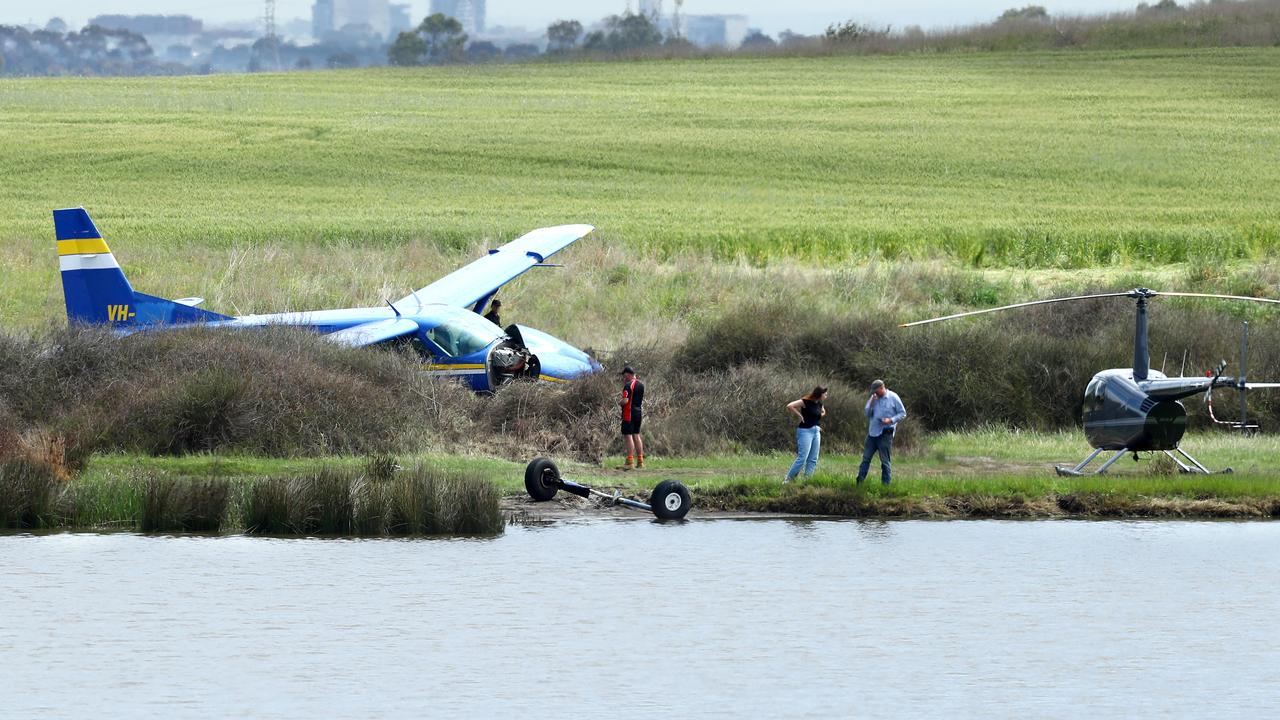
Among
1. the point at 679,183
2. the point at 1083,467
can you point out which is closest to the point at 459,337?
the point at 1083,467

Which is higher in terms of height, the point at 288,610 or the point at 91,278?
the point at 91,278

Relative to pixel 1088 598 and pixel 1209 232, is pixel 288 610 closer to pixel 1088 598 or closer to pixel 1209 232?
pixel 1088 598

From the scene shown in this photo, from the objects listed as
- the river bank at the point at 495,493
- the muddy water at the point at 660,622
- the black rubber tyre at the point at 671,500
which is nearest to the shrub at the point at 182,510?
the river bank at the point at 495,493

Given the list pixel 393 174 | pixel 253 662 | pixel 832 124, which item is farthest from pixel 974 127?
pixel 253 662

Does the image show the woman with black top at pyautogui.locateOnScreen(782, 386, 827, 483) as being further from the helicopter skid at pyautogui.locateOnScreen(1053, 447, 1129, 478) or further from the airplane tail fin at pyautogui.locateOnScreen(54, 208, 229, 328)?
the airplane tail fin at pyautogui.locateOnScreen(54, 208, 229, 328)

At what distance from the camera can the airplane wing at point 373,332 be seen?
2853 cm

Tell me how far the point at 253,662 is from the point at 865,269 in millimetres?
28839

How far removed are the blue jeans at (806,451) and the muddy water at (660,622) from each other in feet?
3.05

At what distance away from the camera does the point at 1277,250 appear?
156ft

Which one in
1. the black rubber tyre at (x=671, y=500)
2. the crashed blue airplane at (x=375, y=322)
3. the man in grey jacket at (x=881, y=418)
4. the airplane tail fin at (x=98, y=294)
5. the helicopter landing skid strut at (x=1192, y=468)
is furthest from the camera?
the airplane tail fin at (x=98, y=294)

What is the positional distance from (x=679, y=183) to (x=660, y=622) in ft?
148

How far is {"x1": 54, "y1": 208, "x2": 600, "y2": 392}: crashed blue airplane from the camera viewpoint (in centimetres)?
2905

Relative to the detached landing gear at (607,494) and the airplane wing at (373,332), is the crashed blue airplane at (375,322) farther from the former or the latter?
the detached landing gear at (607,494)

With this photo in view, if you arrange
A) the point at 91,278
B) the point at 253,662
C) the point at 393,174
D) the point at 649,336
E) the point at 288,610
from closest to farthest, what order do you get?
1. the point at 253,662
2. the point at 288,610
3. the point at 91,278
4. the point at 649,336
5. the point at 393,174
